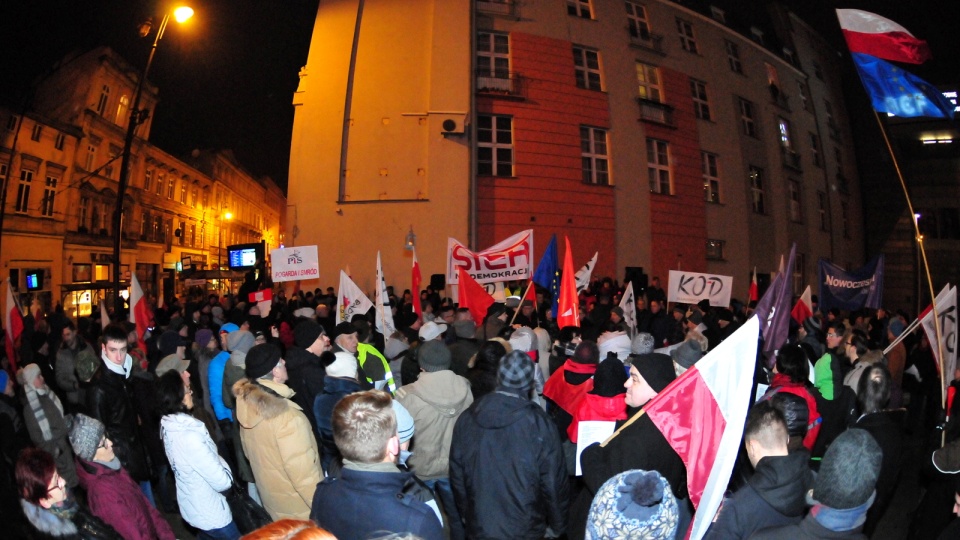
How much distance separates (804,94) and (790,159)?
15.7ft

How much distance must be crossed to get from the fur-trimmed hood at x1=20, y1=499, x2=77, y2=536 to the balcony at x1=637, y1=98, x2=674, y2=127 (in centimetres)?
2442

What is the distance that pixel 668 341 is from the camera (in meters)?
12.6

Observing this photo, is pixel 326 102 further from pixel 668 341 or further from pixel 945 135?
pixel 945 135

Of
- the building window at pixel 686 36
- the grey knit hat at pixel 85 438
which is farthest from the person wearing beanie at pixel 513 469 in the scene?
the building window at pixel 686 36

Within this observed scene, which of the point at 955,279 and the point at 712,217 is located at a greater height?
the point at 712,217

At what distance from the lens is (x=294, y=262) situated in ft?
48.0

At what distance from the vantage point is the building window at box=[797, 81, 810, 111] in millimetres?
33797

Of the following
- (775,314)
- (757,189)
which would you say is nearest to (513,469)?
(775,314)

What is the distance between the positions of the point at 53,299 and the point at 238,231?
48.9 m

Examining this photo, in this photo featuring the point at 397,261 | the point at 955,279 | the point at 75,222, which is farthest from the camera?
the point at 955,279

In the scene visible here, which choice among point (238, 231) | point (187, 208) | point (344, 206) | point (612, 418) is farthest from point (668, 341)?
point (238, 231)

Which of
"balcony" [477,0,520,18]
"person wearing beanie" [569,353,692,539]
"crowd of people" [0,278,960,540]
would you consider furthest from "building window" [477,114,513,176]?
"person wearing beanie" [569,353,692,539]

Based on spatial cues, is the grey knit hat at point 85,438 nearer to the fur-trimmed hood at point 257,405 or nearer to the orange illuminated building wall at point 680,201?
the fur-trimmed hood at point 257,405

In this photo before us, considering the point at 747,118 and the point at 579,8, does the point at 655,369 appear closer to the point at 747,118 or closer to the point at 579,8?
the point at 579,8
